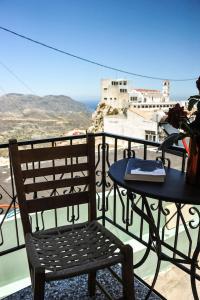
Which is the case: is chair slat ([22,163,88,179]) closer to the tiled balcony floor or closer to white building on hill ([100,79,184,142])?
the tiled balcony floor

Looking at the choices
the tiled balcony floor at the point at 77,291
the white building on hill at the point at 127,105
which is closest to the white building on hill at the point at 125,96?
the white building on hill at the point at 127,105

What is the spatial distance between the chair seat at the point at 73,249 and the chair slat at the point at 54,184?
10.0 inches

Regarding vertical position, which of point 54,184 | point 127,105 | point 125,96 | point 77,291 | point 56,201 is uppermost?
point 125,96

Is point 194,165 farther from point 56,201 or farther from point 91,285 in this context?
point 91,285

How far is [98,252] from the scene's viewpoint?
4.32 feet

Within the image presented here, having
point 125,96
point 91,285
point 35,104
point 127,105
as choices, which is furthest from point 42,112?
point 91,285

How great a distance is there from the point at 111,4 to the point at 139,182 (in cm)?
2586

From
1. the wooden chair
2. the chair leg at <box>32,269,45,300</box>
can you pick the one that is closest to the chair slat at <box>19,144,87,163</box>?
the wooden chair

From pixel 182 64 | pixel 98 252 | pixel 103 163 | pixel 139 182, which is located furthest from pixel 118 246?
pixel 182 64

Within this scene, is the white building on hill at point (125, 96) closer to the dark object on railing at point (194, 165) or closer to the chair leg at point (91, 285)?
the chair leg at point (91, 285)

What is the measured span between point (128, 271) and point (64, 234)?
1.44 feet

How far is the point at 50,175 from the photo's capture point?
1.63m

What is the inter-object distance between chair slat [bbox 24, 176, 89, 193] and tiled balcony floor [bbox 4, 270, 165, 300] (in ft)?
2.53

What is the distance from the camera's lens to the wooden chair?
1185mm
